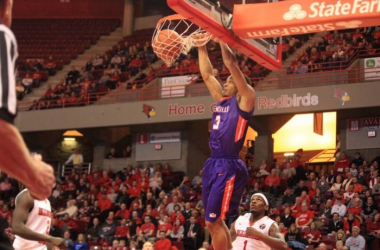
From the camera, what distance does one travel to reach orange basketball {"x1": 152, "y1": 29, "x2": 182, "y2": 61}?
8219 millimetres

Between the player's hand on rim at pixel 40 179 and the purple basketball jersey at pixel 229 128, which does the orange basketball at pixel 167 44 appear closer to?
the purple basketball jersey at pixel 229 128

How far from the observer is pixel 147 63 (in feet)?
94.4

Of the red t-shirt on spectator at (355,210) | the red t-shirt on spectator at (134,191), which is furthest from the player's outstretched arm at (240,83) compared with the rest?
the red t-shirt on spectator at (134,191)

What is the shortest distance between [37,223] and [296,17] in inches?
164

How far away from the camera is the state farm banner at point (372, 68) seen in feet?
69.7

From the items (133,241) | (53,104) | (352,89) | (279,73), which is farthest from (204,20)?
(53,104)

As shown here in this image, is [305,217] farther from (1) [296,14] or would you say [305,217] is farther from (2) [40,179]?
(2) [40,179]

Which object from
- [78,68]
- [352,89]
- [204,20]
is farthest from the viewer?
[78,68]

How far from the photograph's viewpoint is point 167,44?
324 inches

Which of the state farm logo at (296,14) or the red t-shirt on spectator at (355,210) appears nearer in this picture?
the state farm logo at (296,14)

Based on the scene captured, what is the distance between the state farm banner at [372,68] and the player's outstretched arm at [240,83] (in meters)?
14.8

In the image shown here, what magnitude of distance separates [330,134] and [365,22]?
1838 centimetres

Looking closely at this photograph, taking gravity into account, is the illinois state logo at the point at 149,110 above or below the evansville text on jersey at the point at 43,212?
above

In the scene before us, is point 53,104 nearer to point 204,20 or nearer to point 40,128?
point 40,128
